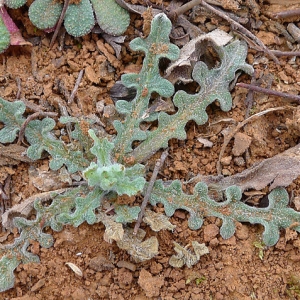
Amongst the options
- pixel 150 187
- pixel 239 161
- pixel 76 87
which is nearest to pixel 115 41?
pixel 76 87

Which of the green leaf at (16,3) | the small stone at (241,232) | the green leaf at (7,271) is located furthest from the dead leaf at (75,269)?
the green leaf at (16,3)

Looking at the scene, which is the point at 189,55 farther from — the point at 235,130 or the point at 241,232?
the point at 241,232

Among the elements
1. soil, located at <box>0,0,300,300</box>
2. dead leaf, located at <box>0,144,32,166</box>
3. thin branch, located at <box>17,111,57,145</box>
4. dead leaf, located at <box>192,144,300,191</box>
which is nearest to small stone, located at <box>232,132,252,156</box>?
soil, located at <box>0,0,300,300</box>

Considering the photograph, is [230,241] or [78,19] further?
[78,19]

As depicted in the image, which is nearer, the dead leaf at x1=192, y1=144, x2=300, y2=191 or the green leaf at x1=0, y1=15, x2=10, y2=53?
the dead leaf at x1=192, y1=144, x2=300, y2=191

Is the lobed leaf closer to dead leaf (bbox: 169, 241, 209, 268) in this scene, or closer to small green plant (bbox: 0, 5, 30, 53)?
small green plant (bbox: 0, 5, 30, 53)
